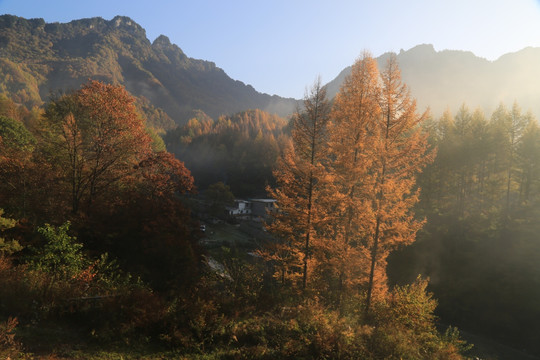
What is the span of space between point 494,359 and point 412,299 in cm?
1200

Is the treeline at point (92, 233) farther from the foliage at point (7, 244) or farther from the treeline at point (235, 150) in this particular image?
the treeline at point (235, 150)

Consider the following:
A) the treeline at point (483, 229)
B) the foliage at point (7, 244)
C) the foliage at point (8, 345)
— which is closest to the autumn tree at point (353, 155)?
the foliage at point (8, 345)

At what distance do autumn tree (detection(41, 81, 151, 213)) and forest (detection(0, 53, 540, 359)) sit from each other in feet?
0.30

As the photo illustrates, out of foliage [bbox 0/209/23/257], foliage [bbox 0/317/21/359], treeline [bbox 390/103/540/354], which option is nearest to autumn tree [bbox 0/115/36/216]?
foliage [bbox 0/209/23/257]

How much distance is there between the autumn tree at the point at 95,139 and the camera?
16516 mm

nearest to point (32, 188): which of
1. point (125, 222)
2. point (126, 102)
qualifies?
point (125, 222)

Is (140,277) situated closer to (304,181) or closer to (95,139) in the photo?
(95,139)

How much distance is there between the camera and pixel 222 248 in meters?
16.0

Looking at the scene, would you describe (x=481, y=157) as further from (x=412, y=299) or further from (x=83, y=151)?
(x=83, y=151)

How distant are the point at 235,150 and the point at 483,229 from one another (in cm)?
8675

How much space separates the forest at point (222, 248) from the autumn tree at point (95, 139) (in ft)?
0.30

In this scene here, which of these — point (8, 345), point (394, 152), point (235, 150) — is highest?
point (235, 150)

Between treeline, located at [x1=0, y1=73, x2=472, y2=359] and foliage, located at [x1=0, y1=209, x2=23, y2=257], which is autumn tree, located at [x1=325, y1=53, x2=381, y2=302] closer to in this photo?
treeline, located at [x1=0, y1=73, x2=472, y2=359]

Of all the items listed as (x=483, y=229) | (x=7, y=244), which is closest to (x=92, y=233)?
(x=7, y=244)
